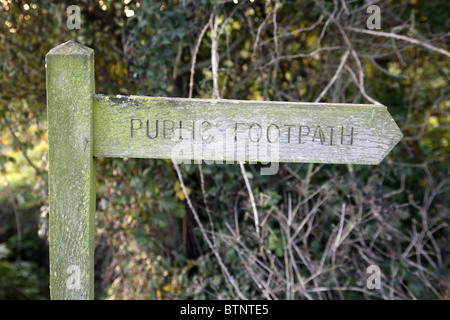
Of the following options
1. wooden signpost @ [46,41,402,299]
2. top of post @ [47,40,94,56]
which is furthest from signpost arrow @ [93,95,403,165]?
top of post @ [47,40,94,56]

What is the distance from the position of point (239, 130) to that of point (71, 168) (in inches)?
21.6

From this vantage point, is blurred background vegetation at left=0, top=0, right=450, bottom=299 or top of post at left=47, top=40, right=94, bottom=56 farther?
blurred background vegetation at left=0, top=0, right=450, bottom=299

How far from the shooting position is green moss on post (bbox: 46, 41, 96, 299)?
4.07 feet

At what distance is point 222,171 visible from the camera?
8.41ft

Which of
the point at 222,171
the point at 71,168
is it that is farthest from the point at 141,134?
the point at 222,171

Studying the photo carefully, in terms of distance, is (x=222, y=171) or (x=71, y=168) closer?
(x=71, y=168)

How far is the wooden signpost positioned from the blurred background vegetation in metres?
1.03

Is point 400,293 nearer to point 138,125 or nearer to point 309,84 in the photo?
point 309,84

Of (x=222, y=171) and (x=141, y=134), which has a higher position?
(x=141, y=134)

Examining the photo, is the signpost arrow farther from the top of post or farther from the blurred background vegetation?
the blurred background vegetation

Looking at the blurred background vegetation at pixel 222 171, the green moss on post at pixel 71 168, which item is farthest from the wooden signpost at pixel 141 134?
the blurred background vegetation at pixel 222 171

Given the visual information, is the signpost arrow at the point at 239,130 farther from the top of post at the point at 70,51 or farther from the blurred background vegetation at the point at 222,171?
the blurred background vegetation at the point at 222,171

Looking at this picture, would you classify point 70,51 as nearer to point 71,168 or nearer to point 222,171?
point 71,168

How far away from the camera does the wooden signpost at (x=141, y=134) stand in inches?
49.1
